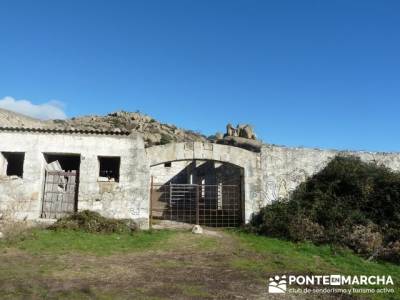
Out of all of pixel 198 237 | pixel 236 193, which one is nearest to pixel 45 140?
pixel 198 237

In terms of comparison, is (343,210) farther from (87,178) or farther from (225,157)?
(87,178)

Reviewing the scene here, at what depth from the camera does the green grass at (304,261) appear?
8.88 meters

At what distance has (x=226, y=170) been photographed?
17875 mm

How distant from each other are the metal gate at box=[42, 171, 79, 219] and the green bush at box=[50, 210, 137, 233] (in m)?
1.00

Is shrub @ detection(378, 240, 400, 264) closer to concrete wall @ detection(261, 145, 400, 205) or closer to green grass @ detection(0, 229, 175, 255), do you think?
concrete wall @ detection(261, 145, 400, 205)

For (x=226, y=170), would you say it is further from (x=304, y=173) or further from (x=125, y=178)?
(x=125, y=178)

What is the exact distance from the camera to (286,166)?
→ 14953 millimetres

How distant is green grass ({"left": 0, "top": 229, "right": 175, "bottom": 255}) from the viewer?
34.0 ft

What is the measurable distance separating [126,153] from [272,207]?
5750 mm

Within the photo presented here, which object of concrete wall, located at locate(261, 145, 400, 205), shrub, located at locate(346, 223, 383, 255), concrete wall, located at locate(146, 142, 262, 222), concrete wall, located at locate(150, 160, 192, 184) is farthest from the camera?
concrete wall, located at locate(150, 160, 192, 184)

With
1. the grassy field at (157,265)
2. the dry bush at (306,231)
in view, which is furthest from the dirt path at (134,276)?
the dry bush at (306,231)

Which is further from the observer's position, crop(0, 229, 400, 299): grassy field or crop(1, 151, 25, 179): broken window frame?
crop(1, 151, 25, 179): broken window frame

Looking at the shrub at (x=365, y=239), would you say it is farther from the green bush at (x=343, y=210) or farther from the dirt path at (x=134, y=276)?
the dirt path at (x=134, y=276)

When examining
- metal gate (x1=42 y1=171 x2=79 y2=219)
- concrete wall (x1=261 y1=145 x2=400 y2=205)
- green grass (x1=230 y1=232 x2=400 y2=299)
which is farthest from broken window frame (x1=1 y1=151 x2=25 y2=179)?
concrete wall (x1=261 y1=145 x2=400 y2=205)
